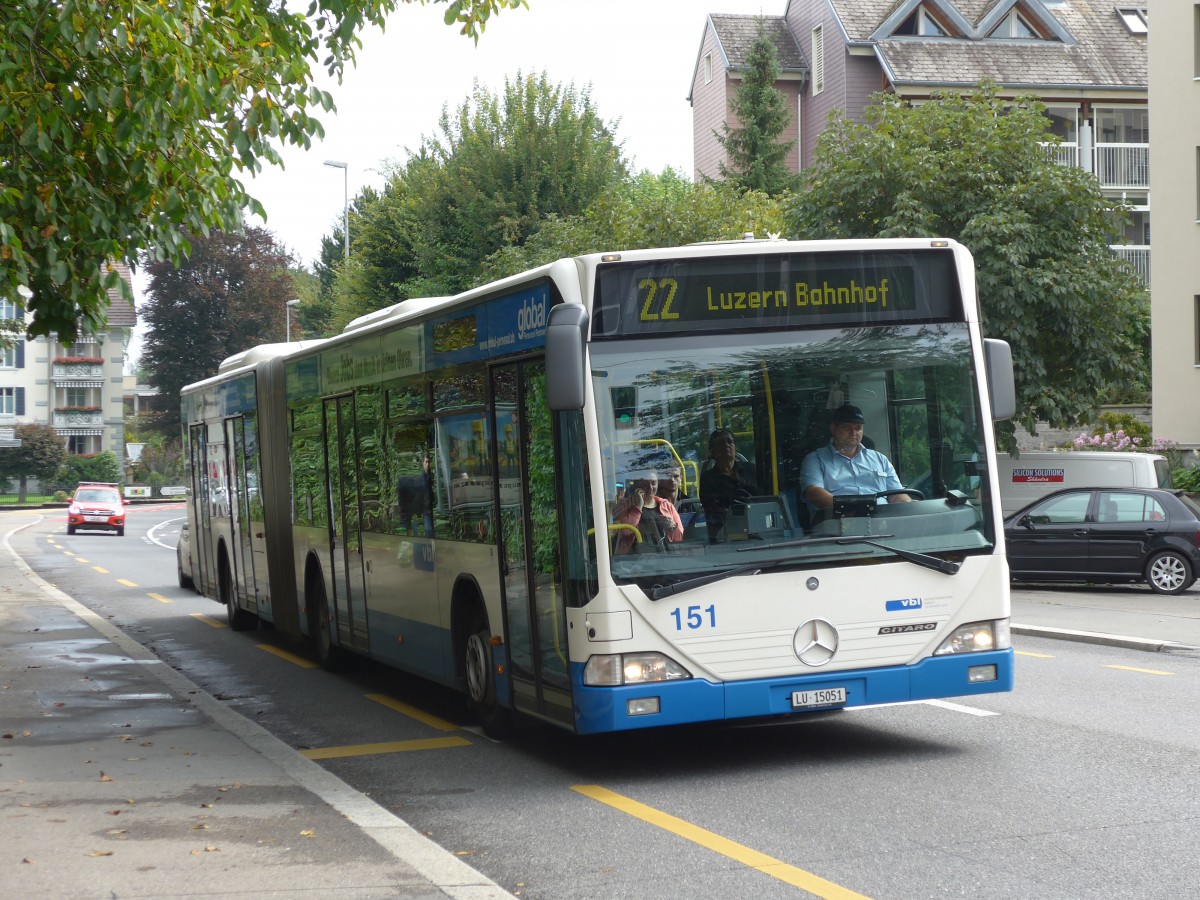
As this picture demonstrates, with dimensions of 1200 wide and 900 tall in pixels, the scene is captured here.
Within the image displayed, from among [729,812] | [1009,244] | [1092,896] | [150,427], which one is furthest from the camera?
[150,427]

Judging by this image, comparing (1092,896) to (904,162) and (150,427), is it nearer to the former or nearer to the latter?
(904,162)

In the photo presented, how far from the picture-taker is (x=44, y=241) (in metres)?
10.2

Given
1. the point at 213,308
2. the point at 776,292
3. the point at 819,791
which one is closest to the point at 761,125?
the point at 213,308

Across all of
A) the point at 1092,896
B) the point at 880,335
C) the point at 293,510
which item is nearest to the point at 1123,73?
the point at 293,510

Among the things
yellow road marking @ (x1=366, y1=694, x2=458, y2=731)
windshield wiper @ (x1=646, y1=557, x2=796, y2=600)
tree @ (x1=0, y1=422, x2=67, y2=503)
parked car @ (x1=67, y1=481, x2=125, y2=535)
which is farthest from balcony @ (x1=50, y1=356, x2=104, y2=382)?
windshield wiper @ (x1=646, y1=557, x2=796, y2=600)

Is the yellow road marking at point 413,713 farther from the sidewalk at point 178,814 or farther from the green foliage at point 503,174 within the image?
the green foliage at point 503,174

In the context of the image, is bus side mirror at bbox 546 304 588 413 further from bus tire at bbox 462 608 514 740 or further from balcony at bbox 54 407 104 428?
balcony at bbox 54 407 104 428

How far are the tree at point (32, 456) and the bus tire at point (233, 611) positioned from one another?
7397 cm

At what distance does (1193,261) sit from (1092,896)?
31837 millimetres

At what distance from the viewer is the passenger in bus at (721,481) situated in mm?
8188

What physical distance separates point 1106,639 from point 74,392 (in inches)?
3948

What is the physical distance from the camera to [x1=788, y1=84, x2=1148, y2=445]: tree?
24.1 m

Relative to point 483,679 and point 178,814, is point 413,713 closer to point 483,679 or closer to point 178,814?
point 483,679

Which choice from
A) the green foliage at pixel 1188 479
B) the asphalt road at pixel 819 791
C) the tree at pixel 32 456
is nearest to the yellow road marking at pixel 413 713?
the asphalt road at pixel 819 791
